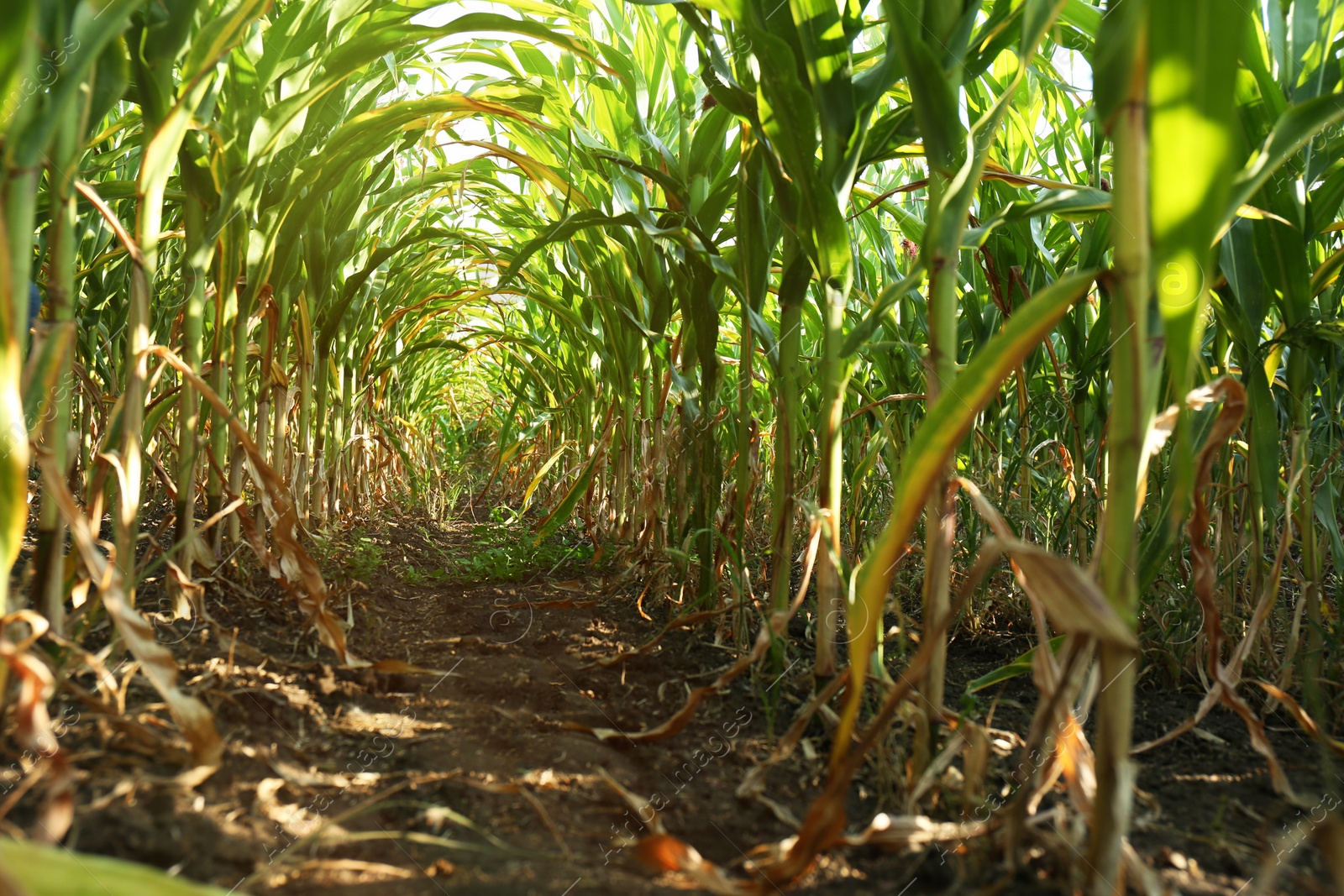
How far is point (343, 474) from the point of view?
3041 mm

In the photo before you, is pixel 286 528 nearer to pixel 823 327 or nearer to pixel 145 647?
pixel 145 647

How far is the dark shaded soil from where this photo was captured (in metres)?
0.60


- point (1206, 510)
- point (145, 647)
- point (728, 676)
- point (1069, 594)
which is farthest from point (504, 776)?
point (1206, 510)

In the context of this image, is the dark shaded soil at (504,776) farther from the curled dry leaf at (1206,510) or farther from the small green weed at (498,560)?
the small green weed at (498,560)

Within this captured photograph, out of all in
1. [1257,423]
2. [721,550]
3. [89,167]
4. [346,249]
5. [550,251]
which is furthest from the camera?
[550,251]

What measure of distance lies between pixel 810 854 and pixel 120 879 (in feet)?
1.48

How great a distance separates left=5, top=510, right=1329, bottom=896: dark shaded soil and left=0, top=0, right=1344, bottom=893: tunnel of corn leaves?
0.05 m

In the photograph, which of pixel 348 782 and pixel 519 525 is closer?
pixel 348 782

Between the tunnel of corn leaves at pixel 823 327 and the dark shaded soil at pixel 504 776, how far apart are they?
1.9 inches

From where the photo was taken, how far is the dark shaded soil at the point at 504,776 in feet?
1.98

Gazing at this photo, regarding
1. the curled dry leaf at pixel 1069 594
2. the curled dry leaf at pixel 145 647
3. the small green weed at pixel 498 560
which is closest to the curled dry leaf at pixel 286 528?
the curled dry leaf at pixel 145 647

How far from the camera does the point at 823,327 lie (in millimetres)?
1195

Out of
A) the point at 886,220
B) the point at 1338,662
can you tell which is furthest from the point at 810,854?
the point at 886,220

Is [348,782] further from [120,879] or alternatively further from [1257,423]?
[1257,423]
